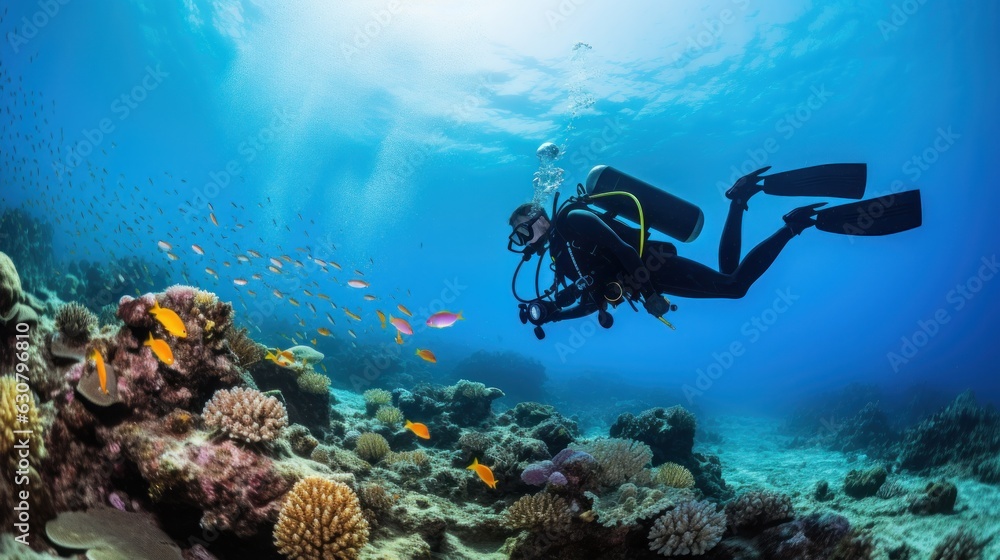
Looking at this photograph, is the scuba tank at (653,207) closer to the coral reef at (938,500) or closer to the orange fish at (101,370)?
the coral reef at (938,500)

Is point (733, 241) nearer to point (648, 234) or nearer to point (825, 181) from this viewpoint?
point (825, 181)

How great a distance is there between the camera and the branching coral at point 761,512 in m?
4.66

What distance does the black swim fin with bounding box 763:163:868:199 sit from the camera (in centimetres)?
641

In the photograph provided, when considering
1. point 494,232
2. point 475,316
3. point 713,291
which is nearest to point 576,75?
point 713,291

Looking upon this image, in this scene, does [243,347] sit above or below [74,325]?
above

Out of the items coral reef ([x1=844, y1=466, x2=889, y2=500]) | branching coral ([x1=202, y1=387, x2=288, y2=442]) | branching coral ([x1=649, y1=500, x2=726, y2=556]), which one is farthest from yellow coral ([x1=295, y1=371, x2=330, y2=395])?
coral reef ([x1=844, y1=466, x2=889, y2=500])

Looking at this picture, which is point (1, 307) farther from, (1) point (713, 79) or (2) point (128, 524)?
(1) point (713, 79)

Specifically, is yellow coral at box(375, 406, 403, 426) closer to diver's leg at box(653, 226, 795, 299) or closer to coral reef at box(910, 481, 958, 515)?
diver's leg at box(653, 226, 795, 299)

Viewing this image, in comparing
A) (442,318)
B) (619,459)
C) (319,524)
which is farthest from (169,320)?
(619,459)

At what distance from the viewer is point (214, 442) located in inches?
152

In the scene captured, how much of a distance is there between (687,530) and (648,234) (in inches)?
169

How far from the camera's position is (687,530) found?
422 centimetres

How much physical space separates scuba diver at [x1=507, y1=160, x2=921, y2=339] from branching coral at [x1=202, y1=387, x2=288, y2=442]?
339 centimetres

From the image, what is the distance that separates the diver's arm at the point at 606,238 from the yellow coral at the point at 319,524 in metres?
4.51
